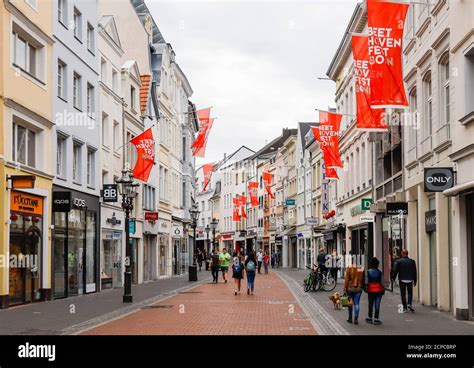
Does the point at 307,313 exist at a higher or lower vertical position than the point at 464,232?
lower

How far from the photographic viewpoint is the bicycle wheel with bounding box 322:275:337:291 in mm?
31484

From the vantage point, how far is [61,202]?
85.7 feet

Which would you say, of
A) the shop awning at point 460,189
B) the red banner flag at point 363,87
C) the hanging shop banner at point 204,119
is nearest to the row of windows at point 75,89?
the red banner flag at point 363,87

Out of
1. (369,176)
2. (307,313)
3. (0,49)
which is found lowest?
(307,313)

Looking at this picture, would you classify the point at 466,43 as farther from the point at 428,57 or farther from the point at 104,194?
the point at 104,194

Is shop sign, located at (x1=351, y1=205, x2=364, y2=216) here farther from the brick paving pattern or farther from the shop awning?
the shop awning

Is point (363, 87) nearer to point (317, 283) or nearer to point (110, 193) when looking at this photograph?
point (317, 283)

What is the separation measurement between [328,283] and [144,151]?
32.3ft

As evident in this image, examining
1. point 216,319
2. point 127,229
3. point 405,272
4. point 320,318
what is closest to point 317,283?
point 127,229

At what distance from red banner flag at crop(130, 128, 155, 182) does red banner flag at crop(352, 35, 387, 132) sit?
11.3m

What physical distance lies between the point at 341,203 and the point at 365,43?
1019 inches

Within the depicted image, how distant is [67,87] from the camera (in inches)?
1112
